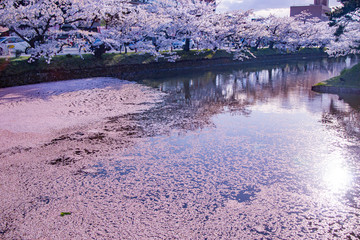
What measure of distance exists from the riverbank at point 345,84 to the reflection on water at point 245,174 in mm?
4505

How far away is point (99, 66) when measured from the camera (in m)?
24.0

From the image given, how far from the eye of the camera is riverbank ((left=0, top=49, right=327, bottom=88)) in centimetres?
1916

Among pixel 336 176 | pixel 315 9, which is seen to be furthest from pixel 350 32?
pixel 315 9

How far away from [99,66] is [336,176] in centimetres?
2116

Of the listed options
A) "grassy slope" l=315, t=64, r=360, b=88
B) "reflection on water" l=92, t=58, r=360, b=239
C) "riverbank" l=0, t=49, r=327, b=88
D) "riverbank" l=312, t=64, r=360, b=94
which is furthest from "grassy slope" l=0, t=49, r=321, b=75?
"grassy slope" l=315, t=64, r=360, b=88

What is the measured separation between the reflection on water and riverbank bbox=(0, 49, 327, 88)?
11.7 meters

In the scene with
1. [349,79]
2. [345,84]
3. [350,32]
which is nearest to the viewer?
[345,84]

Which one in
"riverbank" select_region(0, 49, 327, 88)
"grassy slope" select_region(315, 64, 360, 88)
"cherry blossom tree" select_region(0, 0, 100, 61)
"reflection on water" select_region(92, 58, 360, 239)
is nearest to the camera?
"reflection on water" select_region(92, 58, 360, 239)

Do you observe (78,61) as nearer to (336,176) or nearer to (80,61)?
(80,61)

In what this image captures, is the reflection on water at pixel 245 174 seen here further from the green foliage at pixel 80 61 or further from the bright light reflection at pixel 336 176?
the green foliage at pixel 80 61

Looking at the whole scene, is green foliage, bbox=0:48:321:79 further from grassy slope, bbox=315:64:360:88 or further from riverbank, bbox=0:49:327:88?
grassy slope, bbox=315:64:360:88

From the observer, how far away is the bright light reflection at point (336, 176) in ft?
18.9

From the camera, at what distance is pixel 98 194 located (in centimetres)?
562

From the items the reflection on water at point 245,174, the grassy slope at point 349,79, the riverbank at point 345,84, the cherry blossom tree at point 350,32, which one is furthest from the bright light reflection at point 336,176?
the cherry blossom tree at point 350,32
